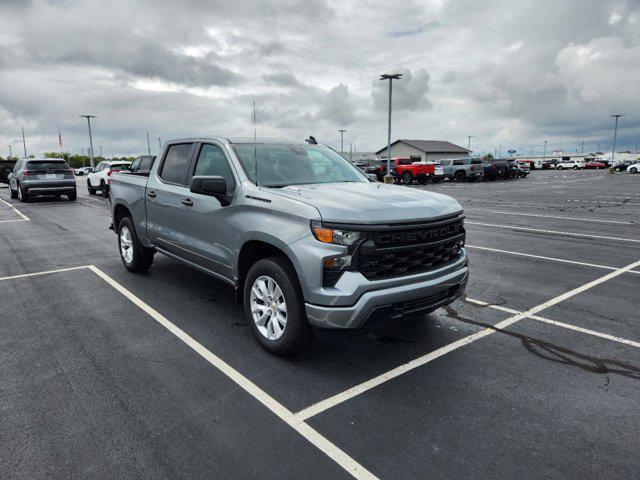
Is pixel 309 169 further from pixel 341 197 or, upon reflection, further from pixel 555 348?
pixel 555 348

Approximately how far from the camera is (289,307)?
12.0 ft

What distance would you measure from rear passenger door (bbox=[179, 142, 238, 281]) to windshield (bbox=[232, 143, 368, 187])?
0.23 metres

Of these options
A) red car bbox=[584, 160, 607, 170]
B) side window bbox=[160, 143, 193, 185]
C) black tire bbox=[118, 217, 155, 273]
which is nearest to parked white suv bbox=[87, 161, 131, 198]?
black tire bbox=[118, 217, 155, 273]

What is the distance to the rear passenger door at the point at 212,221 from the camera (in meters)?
4.38

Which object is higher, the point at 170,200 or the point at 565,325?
the point at 170,200

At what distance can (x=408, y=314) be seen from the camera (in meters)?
3.60

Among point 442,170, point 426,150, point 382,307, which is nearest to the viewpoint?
point 382,307

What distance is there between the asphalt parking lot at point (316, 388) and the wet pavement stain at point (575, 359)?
0.02 m

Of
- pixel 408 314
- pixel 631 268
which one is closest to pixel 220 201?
pixel 408 314

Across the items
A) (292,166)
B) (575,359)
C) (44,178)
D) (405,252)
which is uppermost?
(292,166)

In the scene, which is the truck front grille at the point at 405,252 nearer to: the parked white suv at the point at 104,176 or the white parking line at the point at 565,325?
the white parking line at the point at 565,325

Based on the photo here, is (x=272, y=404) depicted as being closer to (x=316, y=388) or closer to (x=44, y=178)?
(x=316, y=388)

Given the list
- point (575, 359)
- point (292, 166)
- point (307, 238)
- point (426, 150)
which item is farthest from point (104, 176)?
point (426, 150)

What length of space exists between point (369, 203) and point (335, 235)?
441mm
